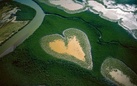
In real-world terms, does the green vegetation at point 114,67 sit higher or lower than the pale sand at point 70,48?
lower

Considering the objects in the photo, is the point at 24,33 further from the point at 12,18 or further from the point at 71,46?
the point at 71,46

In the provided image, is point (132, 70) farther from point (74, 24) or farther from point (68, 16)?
point (68, 16)

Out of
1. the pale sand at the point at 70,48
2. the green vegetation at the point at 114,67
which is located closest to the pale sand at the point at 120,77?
the green vegetation at the point at 114,67

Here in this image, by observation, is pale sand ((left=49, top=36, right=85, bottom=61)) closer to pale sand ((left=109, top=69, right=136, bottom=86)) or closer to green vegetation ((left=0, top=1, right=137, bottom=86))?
green vegetation ((left=0, top=1, right=137, bottom=86))

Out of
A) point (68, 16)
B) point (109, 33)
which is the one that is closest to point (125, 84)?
point (109, 33)

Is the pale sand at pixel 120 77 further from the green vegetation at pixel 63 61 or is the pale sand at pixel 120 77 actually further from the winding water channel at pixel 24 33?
the winding water channel at pixel 24 33

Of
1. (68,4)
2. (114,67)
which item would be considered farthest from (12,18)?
(114,67)
